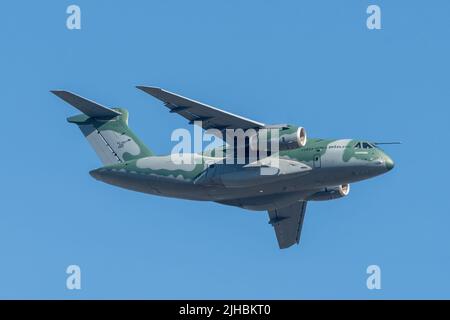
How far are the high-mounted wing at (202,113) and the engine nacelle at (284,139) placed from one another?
1.23ft

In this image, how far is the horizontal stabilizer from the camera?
1299 inches

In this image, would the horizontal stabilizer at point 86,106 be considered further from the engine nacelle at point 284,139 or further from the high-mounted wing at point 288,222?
the high-mounted wing at point 288,222

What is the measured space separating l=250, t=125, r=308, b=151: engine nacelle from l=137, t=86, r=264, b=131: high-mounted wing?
0.38 metres

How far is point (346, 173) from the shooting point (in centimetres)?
3094

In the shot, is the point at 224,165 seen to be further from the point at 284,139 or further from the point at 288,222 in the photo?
the point at 288,222

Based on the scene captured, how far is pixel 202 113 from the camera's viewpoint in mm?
31844

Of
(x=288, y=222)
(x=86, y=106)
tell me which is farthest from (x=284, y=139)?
(x=86, y=106)

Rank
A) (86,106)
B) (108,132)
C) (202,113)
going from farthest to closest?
1. (108,132)
2. (86,106)
3. (202,113)

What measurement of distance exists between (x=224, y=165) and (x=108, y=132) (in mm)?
4306

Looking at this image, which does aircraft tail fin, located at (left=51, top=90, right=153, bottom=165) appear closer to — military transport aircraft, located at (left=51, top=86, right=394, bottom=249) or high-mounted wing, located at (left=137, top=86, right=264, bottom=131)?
military transport aircraft, located at (left=51, top=86, right=394, bottom=249)

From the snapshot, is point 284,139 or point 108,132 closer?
point 284,139

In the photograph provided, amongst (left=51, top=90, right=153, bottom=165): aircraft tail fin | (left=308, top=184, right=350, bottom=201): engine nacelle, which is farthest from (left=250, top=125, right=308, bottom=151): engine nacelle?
(left=51, top=90, right=153, bottom=165): aircraft tail fin

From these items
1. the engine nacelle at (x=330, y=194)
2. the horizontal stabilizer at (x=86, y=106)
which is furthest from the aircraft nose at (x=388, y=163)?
the horizontal stabilizer at (x=86, y=106)
